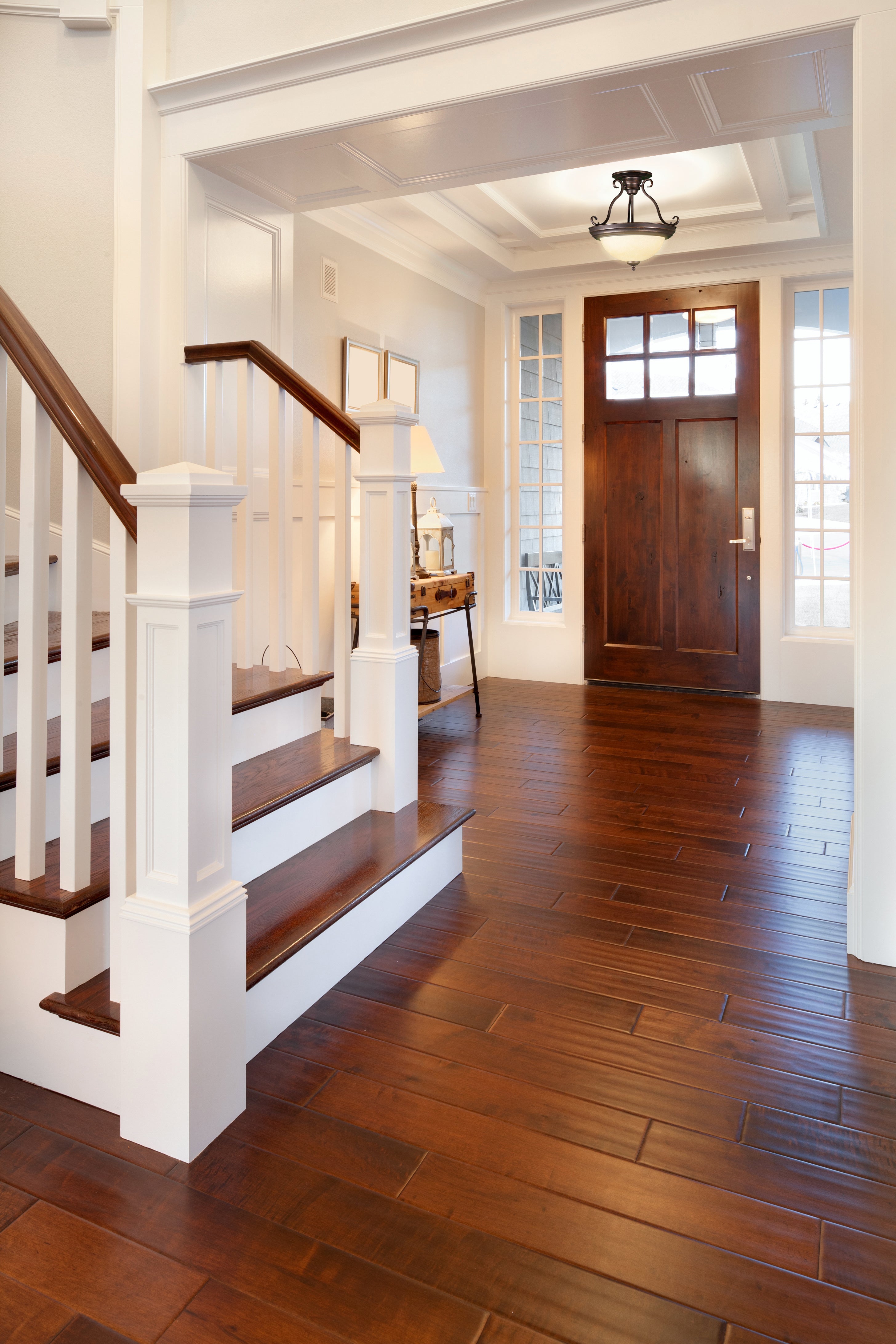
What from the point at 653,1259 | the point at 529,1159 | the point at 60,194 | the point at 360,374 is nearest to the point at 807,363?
the point at 360,374

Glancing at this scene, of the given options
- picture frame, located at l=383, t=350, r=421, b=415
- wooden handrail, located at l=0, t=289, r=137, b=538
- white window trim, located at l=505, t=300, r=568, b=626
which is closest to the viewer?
wooden handrail, located at l=0, t=289, r=137, b=538

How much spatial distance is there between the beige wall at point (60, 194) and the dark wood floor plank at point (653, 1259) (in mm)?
2504

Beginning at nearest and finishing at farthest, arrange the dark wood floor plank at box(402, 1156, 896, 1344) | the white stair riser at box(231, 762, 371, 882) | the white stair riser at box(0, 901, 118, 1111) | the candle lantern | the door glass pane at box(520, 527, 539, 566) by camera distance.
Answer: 1. the dark wood floor plank at box(402, 1156, 896, 1344)
2. the white stair riser at box(0, 901, 118, 1111)
3. the white stair riser at box(231, 762, 371, 882)
4. the candle lantern
5. the door glass pane at box(520, 527, 539, 566)

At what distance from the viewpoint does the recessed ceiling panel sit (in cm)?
281

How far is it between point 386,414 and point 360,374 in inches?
85.0

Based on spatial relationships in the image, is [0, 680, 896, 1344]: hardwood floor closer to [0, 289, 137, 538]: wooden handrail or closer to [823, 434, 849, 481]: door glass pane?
[0, 289, 137, 538]: wooden handrail

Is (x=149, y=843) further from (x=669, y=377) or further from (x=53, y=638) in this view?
(x=669, y=377)

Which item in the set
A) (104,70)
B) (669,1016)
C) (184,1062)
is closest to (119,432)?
(104,70)

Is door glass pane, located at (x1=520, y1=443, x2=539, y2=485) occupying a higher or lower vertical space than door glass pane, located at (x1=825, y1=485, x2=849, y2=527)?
higher

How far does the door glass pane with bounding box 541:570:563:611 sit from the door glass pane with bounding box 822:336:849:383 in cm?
205

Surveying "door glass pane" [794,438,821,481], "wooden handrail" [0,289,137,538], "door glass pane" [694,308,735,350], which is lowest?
"wooden handrail" [0,289,137,538]

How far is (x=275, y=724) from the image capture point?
274 centimetres

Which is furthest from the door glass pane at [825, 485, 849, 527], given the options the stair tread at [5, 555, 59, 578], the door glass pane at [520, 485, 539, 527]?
the stair tread at [5, 555, 59, 578]

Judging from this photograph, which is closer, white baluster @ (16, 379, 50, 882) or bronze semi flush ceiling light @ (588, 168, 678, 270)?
white baluster @ (16, 379, 50, 882)
